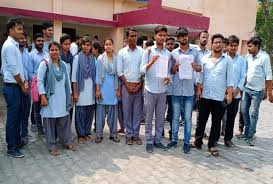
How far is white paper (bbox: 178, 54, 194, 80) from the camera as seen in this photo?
15.9ft

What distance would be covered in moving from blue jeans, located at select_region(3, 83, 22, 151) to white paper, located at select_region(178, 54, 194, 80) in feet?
8.48

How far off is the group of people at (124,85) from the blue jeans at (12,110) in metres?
0.01

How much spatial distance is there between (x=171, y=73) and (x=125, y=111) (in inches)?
42.8

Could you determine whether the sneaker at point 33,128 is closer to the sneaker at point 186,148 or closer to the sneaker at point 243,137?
the sneaker at point 186,148

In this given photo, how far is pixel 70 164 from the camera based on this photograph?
14.4ft

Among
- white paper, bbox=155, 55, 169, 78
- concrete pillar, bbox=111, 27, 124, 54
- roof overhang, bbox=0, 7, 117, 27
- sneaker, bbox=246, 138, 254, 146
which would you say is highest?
roof overhang, bbox=0, 7, 117, 27

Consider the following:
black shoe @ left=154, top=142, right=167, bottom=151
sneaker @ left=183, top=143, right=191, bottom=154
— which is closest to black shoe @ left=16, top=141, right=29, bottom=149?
black shoe @ left=154, top=142, right=167, bottom=151

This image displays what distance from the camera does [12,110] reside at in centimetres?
439

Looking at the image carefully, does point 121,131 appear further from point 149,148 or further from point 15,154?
point 15,154

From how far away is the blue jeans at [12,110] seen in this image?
437 cm

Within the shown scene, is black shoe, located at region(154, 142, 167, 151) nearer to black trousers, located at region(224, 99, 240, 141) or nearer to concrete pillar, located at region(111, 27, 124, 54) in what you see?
black trousers, located at region(224, 99, 240, 141)

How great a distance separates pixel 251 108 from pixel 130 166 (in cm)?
288

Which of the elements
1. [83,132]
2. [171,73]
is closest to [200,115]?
[171,73]

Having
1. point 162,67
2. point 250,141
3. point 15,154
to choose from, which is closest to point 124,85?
point 162,67
